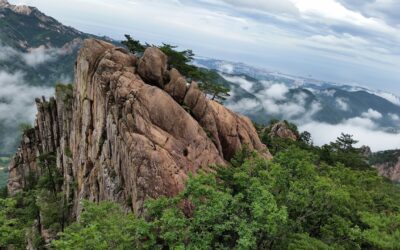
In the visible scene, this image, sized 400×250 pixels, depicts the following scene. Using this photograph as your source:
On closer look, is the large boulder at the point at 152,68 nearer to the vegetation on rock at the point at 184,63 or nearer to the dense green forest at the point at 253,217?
the vegetation on rock at the point at 184,63

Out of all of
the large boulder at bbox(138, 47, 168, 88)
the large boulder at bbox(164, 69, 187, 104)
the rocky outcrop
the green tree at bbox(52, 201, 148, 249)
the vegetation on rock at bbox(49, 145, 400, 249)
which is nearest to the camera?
the green tree at bbox(52, 201, 148, 249)

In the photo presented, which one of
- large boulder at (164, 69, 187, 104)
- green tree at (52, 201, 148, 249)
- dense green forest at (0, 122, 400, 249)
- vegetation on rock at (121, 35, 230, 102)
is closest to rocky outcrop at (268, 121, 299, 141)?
vegetation on rock at (121, 35, 230, 102)

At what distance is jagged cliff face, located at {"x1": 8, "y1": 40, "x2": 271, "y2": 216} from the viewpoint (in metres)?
45.8

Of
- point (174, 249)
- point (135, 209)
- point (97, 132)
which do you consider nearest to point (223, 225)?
point (174, 249)

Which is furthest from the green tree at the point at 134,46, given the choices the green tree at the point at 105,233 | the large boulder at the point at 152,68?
the green tree at the point at 105,233

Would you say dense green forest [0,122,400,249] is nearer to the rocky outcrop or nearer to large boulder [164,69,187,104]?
large boulder [164,69,187,104]

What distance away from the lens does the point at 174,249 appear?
2895 cm

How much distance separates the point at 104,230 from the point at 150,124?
20.4 m

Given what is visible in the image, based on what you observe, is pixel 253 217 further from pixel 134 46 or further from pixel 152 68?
pixel 134 46

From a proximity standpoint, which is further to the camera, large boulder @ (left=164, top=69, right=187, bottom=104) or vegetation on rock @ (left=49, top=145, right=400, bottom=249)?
large boulder @ (left=164, top=69, right=187, bottom=104)

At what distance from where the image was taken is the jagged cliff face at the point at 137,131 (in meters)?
45.8

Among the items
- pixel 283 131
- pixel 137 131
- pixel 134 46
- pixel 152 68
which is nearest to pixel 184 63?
pixel 134 46

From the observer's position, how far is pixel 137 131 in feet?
161

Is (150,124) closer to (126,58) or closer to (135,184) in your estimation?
(135,184)
